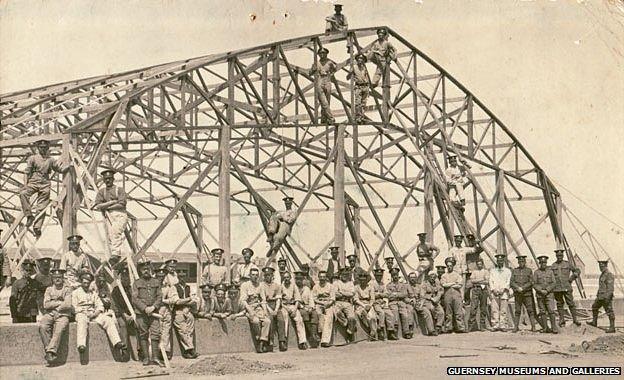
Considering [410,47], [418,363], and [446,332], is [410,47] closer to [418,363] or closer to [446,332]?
[446,332]

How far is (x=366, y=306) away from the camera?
16.5 meters

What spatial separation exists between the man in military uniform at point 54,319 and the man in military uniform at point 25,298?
173 cm

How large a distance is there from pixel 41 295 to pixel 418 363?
6.00m

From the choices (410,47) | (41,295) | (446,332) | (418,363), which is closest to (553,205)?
(410,47)

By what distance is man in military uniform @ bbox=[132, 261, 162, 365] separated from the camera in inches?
508

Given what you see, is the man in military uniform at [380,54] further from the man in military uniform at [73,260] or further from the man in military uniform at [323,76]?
the man in military uniform at [73,260]

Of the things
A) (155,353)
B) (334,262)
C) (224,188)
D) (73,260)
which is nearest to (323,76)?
(224,188)

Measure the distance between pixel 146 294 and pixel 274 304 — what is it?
2656 millimetres

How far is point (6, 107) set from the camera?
2166 centimetres

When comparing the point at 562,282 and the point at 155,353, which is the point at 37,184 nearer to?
the point at 155,353

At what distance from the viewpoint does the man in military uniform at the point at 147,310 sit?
42.3 feet

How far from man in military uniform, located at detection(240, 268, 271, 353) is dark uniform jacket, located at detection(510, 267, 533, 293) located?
19.0 feet

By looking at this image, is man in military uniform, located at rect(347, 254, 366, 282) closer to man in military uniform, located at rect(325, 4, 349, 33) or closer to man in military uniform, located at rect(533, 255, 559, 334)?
man in military uniform, located at rect(533, 255, 559, 334)

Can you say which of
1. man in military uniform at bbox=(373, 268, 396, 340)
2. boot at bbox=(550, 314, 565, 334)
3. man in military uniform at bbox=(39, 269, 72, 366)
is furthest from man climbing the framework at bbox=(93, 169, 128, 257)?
boot at bbox=(550, 314, 565, 334)
